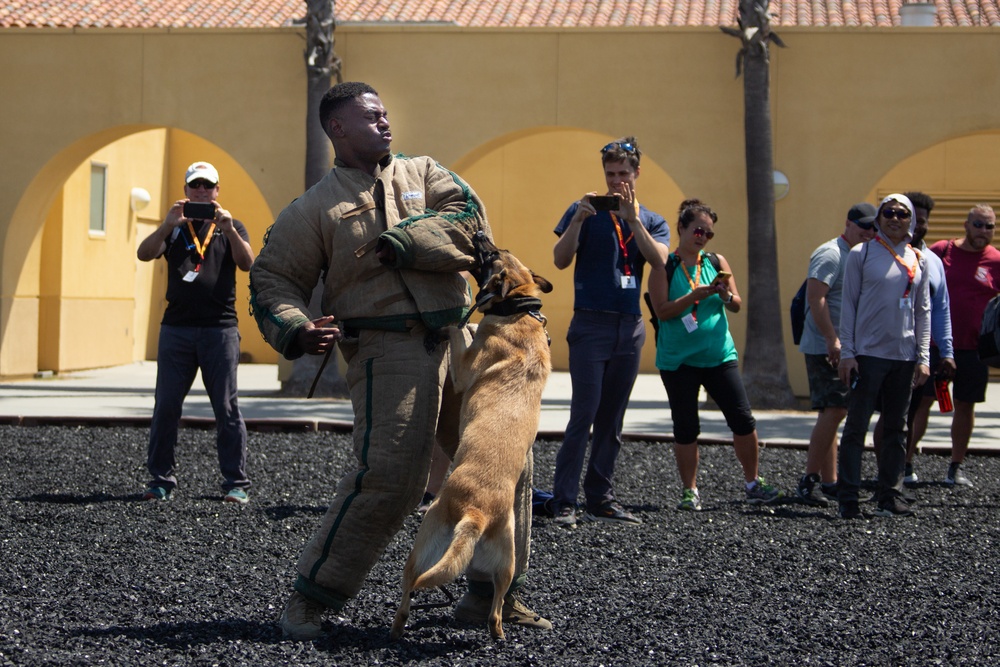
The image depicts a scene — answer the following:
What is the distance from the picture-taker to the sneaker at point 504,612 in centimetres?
462

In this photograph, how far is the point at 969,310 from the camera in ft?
28.5

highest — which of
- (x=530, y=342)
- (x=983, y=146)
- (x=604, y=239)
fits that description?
(x=983, y=146)

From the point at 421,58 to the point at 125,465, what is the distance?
359 inches

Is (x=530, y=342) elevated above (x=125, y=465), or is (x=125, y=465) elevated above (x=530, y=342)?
(x=530, y=342)

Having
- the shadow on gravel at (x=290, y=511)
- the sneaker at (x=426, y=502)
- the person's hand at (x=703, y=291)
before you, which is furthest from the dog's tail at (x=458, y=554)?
the person's hand at (x=703, y=291)

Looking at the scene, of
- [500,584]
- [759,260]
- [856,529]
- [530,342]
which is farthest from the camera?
[759,260]

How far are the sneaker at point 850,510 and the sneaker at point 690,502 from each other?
80cm

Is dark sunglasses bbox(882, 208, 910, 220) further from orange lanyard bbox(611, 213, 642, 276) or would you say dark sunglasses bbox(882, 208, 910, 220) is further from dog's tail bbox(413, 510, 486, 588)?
dog's tail bbox(413, 510, 486, 588)

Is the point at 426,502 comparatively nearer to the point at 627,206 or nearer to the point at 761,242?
the point at 627,206

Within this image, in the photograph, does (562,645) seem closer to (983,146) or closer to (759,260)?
(759,260)

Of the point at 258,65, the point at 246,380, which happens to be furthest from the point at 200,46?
the point at 246,380

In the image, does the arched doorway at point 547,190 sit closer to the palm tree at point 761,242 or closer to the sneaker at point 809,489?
the palm tree at point 761,242

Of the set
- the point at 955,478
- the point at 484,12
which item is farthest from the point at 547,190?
the point at 955,478

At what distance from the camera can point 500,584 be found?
432 centimetres
